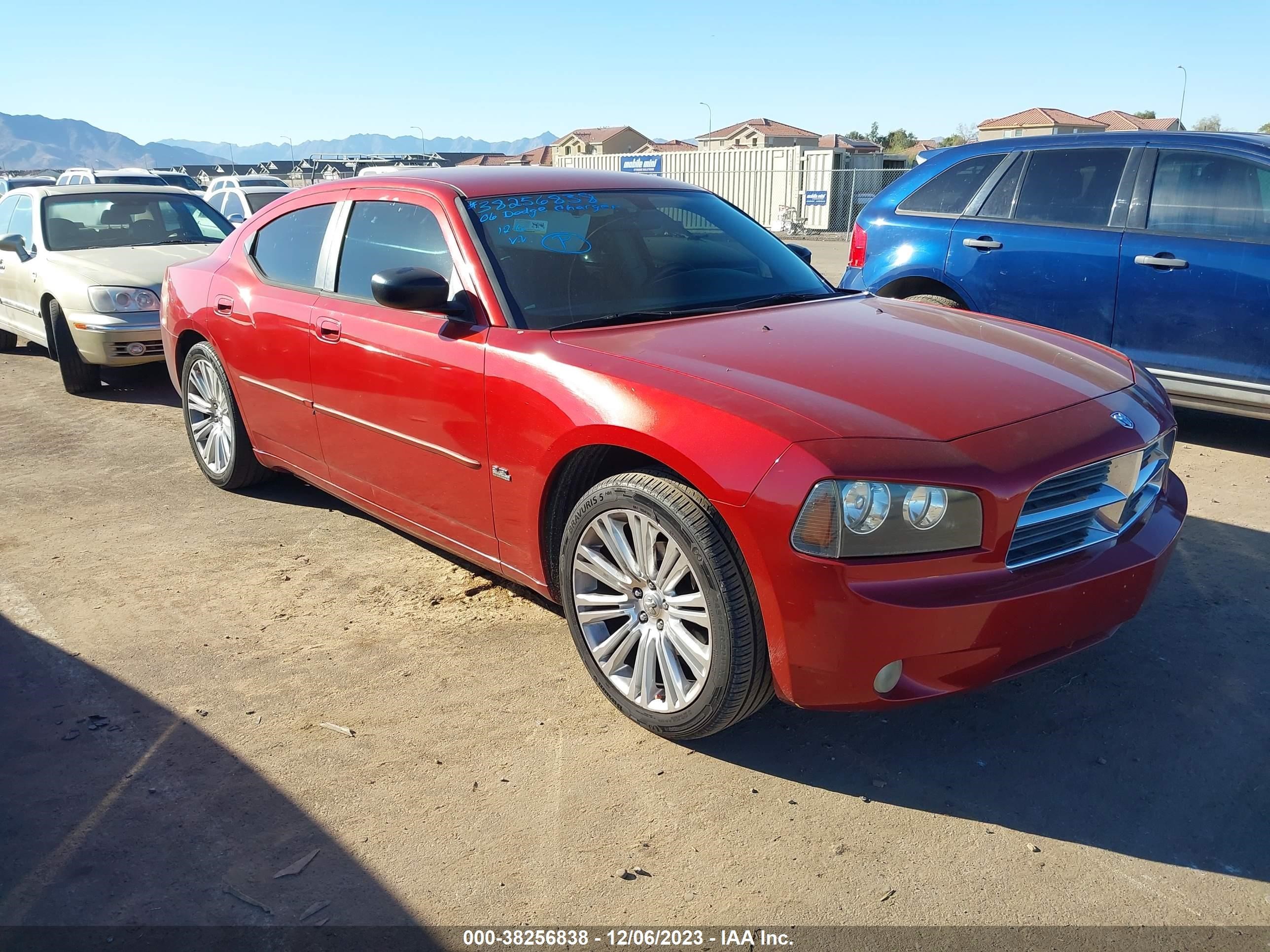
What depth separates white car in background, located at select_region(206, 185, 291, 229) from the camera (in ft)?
58.7

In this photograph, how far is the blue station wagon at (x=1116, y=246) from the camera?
5.69 meters

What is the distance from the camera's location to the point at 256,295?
4.88m

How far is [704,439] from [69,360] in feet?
23.9

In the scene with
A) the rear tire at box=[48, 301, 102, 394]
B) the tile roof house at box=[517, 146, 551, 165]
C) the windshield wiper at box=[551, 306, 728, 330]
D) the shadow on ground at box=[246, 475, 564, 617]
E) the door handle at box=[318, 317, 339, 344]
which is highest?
the tile roof house at box=[517, 146, 551, 165]

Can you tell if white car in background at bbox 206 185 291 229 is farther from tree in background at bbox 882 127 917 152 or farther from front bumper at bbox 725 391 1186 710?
tree in background at bbox 882 127 917 152

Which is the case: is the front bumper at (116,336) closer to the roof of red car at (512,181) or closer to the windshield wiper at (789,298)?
the roof of red car at (512,181)

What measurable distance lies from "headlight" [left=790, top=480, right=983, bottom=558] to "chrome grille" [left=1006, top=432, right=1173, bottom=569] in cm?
23

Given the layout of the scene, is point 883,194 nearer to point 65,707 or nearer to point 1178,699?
point 1178,699

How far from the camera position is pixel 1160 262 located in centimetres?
589

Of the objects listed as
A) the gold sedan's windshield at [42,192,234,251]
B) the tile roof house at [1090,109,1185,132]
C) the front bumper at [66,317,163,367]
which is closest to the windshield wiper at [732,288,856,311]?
the front bumper at [66,317,163,367]

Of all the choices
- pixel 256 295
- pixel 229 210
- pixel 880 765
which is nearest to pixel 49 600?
pixel 256 295

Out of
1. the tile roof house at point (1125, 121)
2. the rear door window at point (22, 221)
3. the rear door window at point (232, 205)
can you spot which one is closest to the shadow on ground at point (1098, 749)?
the rear door window at point (22, 221)

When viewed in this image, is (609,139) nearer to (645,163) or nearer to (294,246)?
(645,163)

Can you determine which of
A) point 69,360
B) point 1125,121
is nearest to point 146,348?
point 69,360
